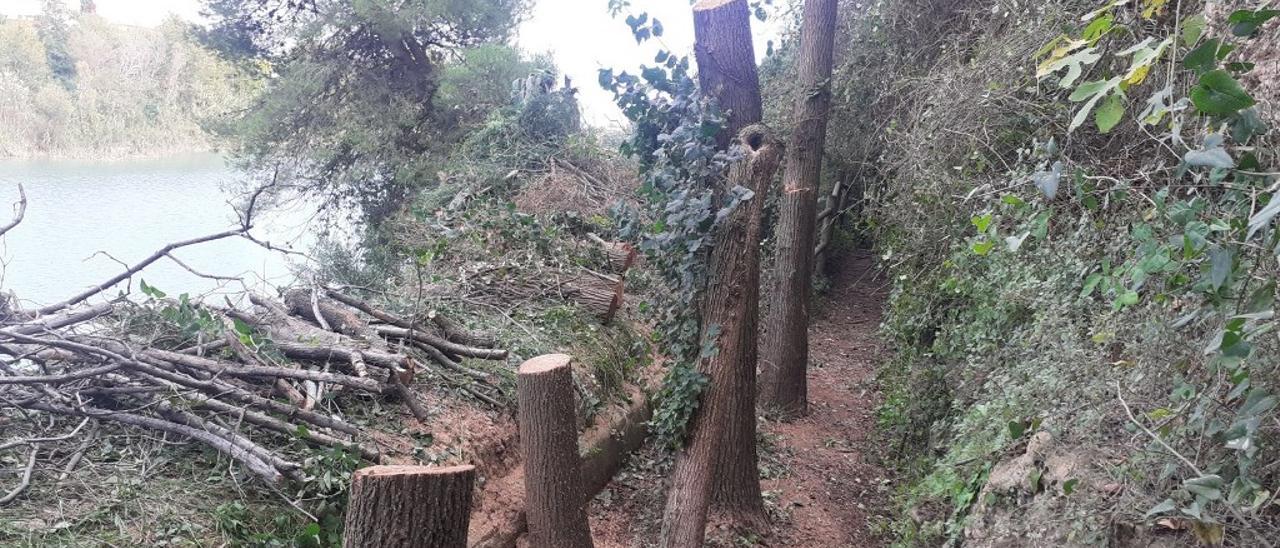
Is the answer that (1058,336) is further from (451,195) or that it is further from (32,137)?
(32,137)

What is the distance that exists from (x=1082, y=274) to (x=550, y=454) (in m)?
2.83

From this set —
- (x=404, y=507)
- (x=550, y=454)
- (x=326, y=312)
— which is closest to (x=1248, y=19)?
(x=404, y=507)

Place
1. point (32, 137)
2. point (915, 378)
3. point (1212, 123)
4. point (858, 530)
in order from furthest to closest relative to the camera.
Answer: point (32, 137), point (915, 378), point (858, 530), point (1212, 123)

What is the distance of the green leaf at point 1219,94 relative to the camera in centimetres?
141

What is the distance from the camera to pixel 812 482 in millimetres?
5906

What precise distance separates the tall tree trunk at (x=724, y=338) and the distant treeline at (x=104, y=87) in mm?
9410

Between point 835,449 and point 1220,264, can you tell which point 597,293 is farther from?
point 1220,264

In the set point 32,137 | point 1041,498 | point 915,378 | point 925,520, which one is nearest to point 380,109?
point 32,137

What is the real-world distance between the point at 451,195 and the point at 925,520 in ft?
23.5

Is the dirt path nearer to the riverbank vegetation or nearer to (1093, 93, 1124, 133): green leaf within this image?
the riverbank vegetation

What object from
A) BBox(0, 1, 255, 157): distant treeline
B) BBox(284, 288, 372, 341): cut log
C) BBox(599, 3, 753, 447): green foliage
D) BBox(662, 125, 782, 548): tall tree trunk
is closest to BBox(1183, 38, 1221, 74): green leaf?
BBox(599, 3, 753, 447): green foliage

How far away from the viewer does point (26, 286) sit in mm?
5293

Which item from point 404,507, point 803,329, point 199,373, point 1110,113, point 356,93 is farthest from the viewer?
point 356,93

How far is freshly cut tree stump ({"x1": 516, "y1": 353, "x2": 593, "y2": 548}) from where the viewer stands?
3656 mm
